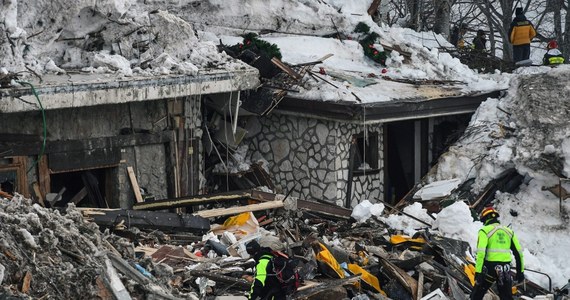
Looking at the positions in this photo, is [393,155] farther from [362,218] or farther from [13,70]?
[13,70]

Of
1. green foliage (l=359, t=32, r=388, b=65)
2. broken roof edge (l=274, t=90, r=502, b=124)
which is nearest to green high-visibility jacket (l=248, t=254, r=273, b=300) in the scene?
broken roof edge (l=274, t=90, r=502, b=124)

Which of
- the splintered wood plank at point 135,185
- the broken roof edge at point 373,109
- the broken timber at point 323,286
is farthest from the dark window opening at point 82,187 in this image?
the broken timber at point 323,286

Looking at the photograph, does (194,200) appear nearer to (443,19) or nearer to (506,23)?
(443,19)

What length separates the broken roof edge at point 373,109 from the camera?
1812 cm

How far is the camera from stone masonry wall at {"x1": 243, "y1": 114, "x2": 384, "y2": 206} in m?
18.8

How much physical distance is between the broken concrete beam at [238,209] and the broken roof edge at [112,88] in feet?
6.59

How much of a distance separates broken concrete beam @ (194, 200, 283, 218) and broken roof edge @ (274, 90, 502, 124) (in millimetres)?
2316

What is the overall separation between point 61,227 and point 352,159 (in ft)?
27.9

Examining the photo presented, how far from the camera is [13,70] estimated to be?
15.0 metres

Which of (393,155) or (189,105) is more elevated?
(189,105)

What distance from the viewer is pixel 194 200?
16703 mm

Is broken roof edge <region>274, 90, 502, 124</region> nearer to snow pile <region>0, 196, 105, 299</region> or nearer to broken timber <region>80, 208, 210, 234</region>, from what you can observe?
broken timber <region>80, 208, 210, 234</region>

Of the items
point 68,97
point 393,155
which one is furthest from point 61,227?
point 393,155

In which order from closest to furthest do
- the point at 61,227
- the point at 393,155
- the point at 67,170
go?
1. the point at 61,227
2. the point at 67,170
3. the point at 393,155
